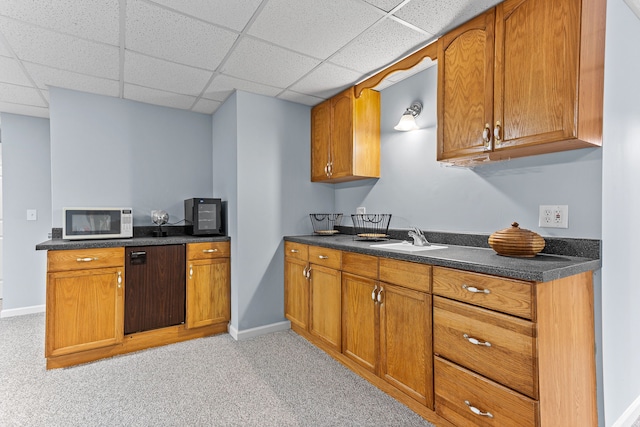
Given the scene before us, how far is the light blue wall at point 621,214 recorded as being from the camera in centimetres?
157

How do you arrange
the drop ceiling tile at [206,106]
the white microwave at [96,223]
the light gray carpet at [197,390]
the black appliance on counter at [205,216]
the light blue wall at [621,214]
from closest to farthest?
1. the light blue wall at [621,214]
2. the light gray carpet at [197,390]
3. the white microwave at [96,223]
4. the black appliance on counter at [205,216]
5. the drop ceiling tile at [206,106]

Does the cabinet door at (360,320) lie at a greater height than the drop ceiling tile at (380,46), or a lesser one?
lesser

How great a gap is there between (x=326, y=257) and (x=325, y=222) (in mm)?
969

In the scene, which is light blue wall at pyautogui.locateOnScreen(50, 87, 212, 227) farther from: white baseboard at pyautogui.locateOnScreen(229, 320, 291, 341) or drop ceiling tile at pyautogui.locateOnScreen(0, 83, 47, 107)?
white baseboard at pyautogui.locateOnScreen(229, 320, 291, 341)

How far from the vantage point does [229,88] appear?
2.89m

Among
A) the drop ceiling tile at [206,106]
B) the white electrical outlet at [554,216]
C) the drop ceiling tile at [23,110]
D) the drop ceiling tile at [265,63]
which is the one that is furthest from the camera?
the drop ceiling tile at [23,110]

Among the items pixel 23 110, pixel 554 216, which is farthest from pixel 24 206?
pixel 554 216

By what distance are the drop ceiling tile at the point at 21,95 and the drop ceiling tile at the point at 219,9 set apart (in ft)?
7.10

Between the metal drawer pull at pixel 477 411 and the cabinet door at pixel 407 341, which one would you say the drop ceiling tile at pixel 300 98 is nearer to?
the cabinet door at pixel 407 341

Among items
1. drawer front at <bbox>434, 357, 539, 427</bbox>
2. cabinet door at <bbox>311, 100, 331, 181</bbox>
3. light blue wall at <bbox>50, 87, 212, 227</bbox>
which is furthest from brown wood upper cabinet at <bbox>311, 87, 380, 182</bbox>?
drawer front at <bbox>434, 357, 539, 427</bbox>

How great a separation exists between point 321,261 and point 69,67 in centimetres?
249

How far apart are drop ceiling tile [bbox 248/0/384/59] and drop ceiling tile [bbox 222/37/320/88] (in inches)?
4.2

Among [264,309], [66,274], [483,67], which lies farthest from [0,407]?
[483,67]

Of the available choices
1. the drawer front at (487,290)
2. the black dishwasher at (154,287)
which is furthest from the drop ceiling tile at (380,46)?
the black dishwasher at (154,287)
